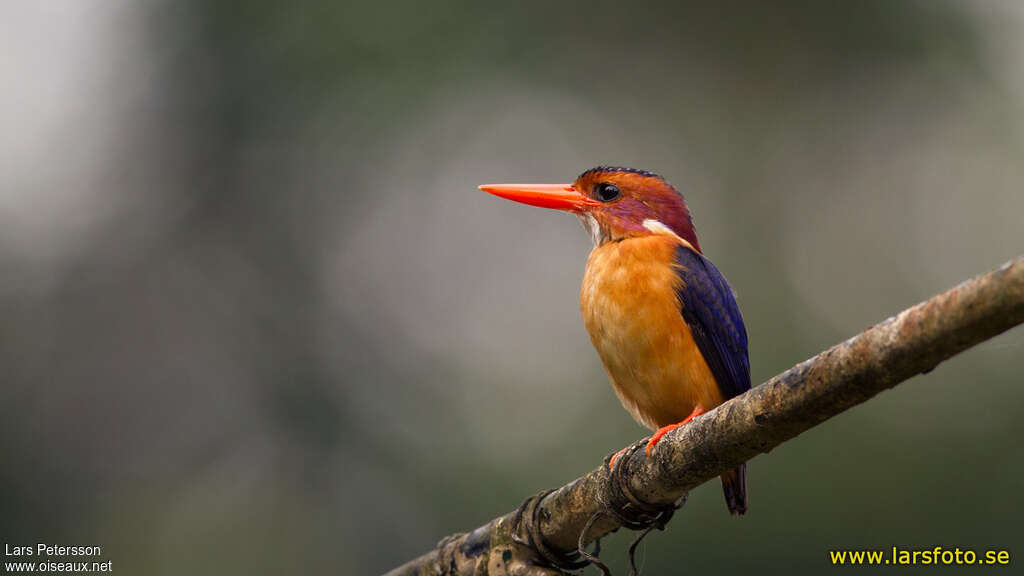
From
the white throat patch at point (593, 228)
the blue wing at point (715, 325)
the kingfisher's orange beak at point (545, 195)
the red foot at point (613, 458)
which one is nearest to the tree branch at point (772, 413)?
the red foot at point (613, 458)

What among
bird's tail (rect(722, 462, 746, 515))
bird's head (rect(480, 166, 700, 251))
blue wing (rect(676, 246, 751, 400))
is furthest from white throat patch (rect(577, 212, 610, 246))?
bird's tail (rect(722, 462, 746, 515))

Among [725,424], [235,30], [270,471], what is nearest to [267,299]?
[270,471]

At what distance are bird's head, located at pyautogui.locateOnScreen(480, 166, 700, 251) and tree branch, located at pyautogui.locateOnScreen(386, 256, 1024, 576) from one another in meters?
1.55

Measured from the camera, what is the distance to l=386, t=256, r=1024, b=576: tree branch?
1456mm

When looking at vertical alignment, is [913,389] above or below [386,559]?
below

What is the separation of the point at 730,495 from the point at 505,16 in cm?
574

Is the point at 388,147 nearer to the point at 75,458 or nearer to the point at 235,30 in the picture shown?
the point at 235,30

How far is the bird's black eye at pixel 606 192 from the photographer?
3.90m

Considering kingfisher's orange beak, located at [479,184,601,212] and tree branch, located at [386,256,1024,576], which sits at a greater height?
kingfisher's orange beak, located at [479,184,601,212]

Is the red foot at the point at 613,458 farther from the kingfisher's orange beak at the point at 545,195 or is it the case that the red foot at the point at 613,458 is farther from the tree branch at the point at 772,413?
the kingfisher's orange beak at the point at 545,195

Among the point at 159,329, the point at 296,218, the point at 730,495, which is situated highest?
the point at 296,218

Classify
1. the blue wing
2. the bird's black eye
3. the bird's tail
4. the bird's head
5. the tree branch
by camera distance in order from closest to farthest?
the tree branch → the bird's tail → the blue wing → the bird's head → the bird's black eye

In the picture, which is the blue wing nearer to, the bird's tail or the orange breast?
the orange breast

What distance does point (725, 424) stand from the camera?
6.15 ft
